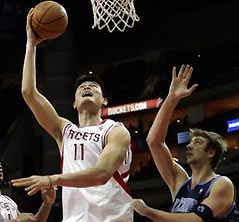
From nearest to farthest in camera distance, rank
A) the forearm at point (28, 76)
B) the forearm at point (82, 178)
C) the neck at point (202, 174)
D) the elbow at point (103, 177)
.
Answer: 1. the forearm at point (82, 178)
2. the elbow at point (103, 177)
3. the forearm at point (28, 76)
4. the neck at point (202, 174)

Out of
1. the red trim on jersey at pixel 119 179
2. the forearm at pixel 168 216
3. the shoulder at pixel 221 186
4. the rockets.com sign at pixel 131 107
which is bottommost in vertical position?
the rockets.com sign at pixel 131 107

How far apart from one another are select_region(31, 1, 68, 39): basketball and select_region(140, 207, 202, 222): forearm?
1.21 metres

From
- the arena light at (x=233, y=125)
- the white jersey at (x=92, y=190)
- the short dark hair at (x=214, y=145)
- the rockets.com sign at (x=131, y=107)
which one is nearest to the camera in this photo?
the white jersey at (x=92, y=190)

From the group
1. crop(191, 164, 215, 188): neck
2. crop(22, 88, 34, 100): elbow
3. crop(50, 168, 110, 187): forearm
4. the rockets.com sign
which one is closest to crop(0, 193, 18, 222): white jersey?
crop(22, 88, 34, 100): elbow

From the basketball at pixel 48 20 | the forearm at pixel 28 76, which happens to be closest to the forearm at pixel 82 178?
the forearm at pixel 28 76

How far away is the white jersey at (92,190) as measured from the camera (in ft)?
10.6

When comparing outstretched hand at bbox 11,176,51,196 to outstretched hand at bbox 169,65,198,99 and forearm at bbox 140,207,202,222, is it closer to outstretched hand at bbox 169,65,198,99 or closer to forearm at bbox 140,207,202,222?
forearm at bbox 140,207,202,222

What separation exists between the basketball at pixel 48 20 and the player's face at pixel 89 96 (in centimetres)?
38

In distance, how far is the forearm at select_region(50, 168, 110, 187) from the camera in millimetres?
2943

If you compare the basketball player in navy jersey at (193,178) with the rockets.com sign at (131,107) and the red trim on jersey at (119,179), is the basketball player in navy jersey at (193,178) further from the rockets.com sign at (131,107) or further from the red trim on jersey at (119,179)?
the rockets.com sign at (131,107)

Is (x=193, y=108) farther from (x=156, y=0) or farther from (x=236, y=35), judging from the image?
(x=156, y=0)

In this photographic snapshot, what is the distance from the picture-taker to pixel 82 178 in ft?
9.80

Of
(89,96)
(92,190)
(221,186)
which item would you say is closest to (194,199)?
(221,186)

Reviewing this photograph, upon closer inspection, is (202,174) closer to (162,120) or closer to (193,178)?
(193,178)
